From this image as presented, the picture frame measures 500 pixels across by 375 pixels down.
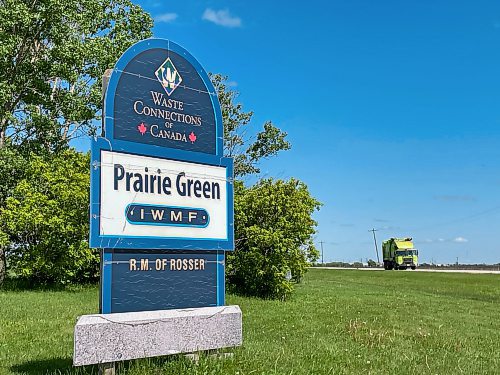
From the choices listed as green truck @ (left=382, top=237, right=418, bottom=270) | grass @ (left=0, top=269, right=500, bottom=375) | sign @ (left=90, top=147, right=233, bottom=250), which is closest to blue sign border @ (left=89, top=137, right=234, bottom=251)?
sign @ (left=90, top=147, right=233, bottom=250)

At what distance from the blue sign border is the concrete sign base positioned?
80cm

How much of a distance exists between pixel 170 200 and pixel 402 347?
16.9 ft

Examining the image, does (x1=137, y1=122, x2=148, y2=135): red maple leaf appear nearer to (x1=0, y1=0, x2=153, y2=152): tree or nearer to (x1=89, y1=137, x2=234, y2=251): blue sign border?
(x1=89, y1=137, x2=234, y2=251): blue sign border

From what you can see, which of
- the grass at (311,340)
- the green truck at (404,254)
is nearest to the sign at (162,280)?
the grass at (311,340)

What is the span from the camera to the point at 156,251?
6.67 m

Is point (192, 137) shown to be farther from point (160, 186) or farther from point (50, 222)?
point (50, 222)

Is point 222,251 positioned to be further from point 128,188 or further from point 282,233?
point 282,233

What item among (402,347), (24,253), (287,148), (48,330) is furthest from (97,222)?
(287,148)

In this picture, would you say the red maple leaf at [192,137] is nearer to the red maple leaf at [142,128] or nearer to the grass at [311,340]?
the red maple leaf at [142,128]

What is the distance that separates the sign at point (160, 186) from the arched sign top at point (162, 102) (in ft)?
0.04

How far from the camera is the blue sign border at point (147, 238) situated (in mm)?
6145

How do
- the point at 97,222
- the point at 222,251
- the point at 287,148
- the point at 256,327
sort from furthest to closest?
1. the point at 287,148
2. the point at 256,327
3. the point at 222,251
4. the point at 97,222

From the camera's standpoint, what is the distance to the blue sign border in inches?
242

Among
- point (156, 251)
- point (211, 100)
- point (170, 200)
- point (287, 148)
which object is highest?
point (287, 148)
